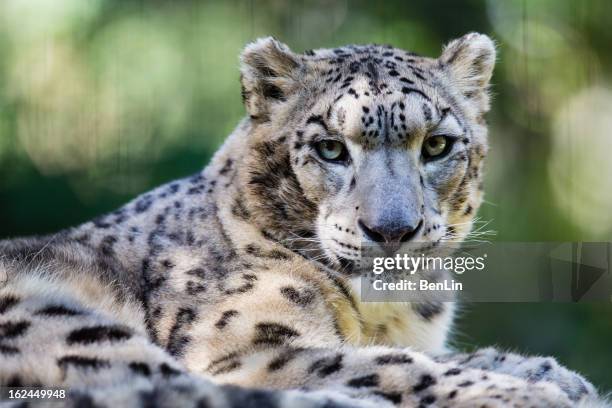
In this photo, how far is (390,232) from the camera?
404cm

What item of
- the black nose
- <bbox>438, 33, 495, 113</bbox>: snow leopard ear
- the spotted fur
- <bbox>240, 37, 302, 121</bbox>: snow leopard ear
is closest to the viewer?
the spotted fur

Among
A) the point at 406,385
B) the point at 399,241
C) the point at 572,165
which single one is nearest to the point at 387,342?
the point at 399,241

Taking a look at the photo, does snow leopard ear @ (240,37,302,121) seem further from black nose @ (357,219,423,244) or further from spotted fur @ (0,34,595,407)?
black nose @ (357,219,423,244)

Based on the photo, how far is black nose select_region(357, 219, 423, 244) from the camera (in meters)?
4.04

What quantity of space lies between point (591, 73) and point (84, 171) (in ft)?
16.9

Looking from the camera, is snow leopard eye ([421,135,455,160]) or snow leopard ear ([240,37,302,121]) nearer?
snow leopard eye ([421,135,455,160])

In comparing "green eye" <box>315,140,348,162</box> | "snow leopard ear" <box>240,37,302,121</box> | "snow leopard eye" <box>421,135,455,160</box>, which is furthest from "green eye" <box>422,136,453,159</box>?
"snow leopard ear" <box>240,37,302,121</box>

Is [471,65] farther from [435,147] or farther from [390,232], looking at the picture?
[390,232]

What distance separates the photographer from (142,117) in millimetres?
8469

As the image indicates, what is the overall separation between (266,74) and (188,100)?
404cm

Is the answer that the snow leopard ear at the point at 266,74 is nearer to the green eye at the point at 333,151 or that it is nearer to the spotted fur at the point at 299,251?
the spotted fur at the point at 299,251

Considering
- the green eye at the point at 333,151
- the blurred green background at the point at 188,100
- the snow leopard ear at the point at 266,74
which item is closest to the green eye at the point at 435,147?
the green eye at the point at 333,151

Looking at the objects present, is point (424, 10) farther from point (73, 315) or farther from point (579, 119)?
point (73, 315)

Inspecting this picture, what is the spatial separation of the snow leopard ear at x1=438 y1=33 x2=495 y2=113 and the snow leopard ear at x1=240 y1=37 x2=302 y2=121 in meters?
0.80
